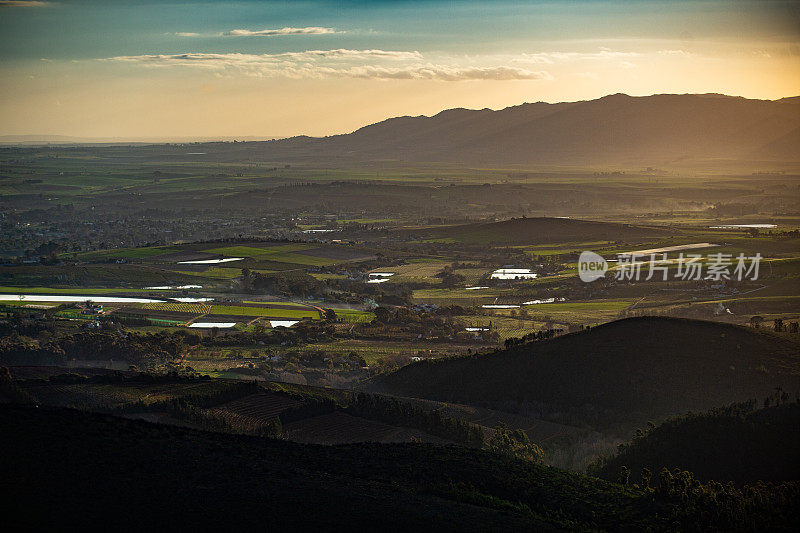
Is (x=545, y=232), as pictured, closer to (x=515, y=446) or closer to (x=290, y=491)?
(x=515, y=446)

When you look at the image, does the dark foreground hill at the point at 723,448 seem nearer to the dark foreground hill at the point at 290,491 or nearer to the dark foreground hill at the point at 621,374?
the dark foreground hill at the point at 290,491

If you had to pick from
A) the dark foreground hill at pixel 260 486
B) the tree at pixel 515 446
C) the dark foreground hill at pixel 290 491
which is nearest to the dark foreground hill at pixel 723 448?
the tree at pixel 515 446

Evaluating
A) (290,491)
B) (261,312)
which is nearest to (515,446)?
(290,491)

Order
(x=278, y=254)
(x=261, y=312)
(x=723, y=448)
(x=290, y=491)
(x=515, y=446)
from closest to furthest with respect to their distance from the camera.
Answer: (x=290, y=491)
(x=723, y=448)
(x=515, y=446)
(x=261, y=312)
(x=278, y=254)

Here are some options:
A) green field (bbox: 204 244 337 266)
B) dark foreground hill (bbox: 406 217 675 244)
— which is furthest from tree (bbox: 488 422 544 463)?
dark foreground hill (bbox: 406 217 675 244)

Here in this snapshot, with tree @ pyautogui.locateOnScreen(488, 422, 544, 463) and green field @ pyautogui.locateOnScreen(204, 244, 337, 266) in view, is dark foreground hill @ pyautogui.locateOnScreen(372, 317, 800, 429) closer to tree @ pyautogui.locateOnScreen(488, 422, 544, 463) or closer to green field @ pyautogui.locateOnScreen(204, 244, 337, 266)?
tree @ pyautogui.locateOnScreen(488, 422, 544, 463)
